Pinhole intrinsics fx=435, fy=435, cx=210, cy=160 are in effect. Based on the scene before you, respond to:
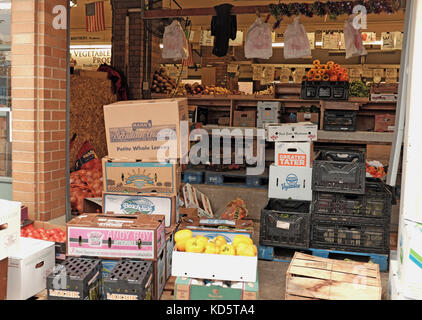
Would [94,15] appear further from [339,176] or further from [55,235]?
[339,176]

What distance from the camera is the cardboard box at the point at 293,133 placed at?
5301 mm

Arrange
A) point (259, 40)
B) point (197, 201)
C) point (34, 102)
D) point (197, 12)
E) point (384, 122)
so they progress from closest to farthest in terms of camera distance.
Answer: point (34, 102), point (197, 201), point (259, 40), point (197, 12), point (384, 122)

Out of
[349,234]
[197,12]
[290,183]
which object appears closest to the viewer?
[349,234]

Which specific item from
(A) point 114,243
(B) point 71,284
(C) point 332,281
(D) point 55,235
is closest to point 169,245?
(A) point 114,243

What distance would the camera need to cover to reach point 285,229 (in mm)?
4605

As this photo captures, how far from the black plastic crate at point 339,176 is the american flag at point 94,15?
4.86m

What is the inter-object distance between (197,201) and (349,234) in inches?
94.3

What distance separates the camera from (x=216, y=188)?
22.2 ft

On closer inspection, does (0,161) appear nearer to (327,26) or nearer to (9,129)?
(9,129)

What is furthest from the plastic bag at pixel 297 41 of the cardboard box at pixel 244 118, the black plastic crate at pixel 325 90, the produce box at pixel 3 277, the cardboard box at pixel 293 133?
the produce box at pixel 3 277

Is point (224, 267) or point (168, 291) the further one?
point (168, 291)

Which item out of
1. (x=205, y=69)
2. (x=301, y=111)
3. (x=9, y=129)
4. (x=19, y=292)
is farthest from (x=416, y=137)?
(x=205, y=69)

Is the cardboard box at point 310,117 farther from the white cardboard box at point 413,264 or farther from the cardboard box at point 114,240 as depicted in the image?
the white cardboard box at point 413,264

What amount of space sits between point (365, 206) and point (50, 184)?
126 inches
